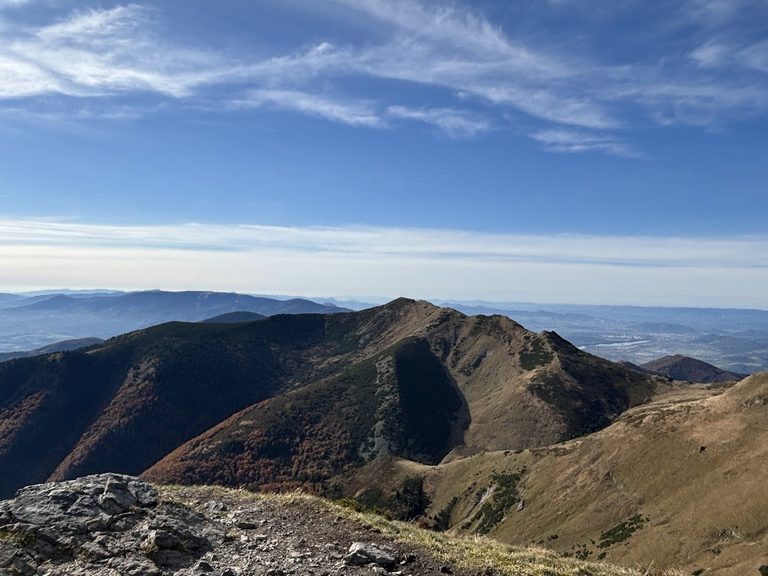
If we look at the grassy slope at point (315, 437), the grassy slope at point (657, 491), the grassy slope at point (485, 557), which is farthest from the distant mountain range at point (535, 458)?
the grassy slope at point (485, 557)

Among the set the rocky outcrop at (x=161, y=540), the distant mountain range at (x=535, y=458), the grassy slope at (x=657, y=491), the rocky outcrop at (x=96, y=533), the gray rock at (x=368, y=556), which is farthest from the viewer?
the distant mountain range at (x=535, y=458)

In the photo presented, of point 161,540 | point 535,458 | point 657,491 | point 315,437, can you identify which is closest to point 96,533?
point 161,540

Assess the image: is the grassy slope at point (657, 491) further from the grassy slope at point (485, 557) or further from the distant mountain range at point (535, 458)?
the grassy slope at point (485, 557)

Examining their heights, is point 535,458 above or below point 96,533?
below

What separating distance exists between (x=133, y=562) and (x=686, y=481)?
71.6 m

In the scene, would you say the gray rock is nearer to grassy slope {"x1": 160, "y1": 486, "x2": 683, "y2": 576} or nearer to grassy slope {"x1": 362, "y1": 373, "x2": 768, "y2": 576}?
grassy slope {"x1": 160, "y1": 486, "x2": 683, "y2": 576}

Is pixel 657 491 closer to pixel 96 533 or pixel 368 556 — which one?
pixel 368 556

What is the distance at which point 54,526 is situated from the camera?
1903 cm

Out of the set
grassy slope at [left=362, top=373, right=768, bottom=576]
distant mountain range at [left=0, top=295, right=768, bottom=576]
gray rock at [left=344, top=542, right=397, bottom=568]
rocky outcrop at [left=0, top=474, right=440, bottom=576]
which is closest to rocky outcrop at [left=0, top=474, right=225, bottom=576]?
rocky outcrop at [left=0, top=474, right=440, bottom=576]

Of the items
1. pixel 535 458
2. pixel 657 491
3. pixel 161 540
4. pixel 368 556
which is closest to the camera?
pixel 368 556

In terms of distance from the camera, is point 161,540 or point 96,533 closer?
point 161,540

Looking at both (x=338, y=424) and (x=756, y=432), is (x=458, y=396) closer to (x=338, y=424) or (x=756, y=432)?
(x=338, y=424)

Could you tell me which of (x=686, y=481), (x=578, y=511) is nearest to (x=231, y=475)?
(x=578, y=511)

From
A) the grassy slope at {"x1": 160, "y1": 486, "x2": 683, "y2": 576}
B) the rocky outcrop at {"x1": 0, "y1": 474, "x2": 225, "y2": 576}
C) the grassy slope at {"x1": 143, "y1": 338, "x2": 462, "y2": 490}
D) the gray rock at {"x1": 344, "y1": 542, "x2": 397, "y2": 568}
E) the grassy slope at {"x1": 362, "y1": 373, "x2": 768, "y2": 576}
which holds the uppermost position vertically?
the rocky outcrop at {"x1": 0, "y1": 474, "x2": 225, "y2": 576}
